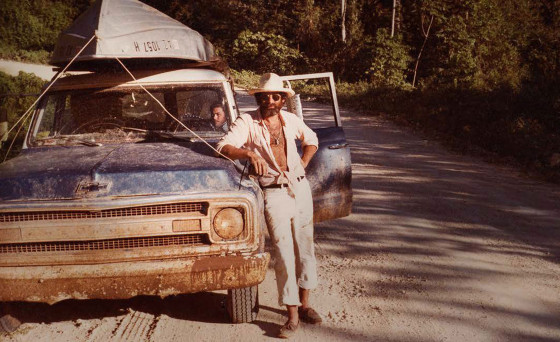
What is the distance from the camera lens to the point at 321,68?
1321 inches

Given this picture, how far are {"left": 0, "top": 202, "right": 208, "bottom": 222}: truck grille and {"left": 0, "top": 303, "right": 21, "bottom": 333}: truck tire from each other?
882 mm

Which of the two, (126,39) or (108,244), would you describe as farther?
(126,39)

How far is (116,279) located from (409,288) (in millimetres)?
2525

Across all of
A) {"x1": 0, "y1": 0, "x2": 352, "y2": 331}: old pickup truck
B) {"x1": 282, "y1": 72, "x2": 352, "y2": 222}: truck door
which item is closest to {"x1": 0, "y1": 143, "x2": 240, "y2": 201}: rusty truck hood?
{"x1": 0, "y1": 0, "x2": 352, "y2": 331}: old pickup truck

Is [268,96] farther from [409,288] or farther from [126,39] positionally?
[409,288]

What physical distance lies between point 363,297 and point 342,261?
0.88 meters

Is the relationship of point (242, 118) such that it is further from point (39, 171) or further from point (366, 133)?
point (366, 133)

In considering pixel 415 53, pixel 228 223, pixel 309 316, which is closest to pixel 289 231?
pixel 228 223

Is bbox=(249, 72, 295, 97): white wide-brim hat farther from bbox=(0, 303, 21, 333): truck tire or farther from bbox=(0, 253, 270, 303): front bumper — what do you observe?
bbox=(0, 303, 21, 333): truck tire

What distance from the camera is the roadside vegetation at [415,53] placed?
12719 millimetres

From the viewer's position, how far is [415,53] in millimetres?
30547

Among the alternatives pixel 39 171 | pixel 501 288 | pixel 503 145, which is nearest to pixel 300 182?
pixel 39 171

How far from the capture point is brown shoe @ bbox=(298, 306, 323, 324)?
3908 mm

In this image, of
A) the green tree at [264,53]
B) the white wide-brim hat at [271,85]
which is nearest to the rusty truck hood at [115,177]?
the white wide-brim hat at [271,85]
